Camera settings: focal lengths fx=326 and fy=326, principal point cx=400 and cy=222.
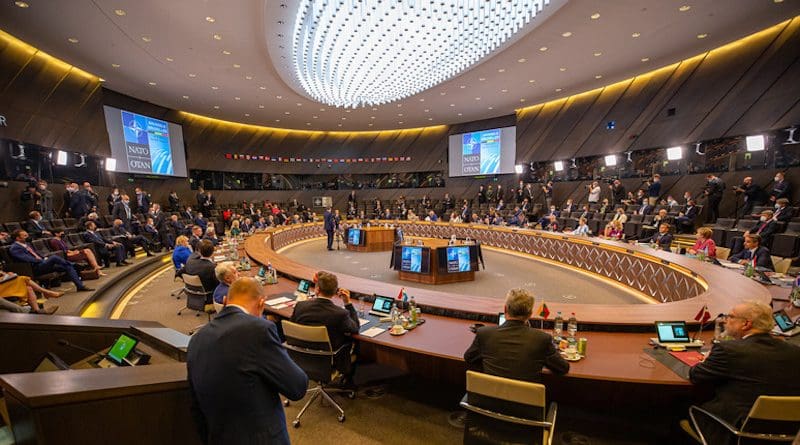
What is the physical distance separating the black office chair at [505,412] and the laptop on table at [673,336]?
4.26 feet

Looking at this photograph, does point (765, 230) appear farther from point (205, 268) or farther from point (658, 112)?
point (205, 268)

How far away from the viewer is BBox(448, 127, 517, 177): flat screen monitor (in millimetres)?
17266

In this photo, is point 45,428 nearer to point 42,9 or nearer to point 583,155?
point 42,9

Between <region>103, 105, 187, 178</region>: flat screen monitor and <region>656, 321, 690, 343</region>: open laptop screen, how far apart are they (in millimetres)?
15950

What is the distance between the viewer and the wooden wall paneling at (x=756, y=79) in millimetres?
9062

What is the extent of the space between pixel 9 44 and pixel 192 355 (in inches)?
501

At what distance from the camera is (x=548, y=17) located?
7203 mm

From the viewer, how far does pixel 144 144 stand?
43.7ft

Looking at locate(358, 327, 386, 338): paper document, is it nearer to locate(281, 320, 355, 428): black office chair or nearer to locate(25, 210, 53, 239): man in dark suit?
locate(281, 320, 355, 428): black office chair

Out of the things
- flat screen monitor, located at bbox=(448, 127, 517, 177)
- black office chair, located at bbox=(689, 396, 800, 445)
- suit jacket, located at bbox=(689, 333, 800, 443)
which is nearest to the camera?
black office chair, located at bbox=(689, 396, 800, 445)

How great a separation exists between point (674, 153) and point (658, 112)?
1759mm

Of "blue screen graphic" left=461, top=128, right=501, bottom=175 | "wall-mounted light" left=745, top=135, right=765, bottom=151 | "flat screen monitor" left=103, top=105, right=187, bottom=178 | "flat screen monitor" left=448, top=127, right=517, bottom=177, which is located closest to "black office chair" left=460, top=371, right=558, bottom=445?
"wall-mounted light" left=745, top=135, right=765, bottom=151

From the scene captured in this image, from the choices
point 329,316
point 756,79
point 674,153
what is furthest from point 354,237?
point 756,79

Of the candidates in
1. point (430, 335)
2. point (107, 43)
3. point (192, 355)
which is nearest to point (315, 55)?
point (107, 43)
